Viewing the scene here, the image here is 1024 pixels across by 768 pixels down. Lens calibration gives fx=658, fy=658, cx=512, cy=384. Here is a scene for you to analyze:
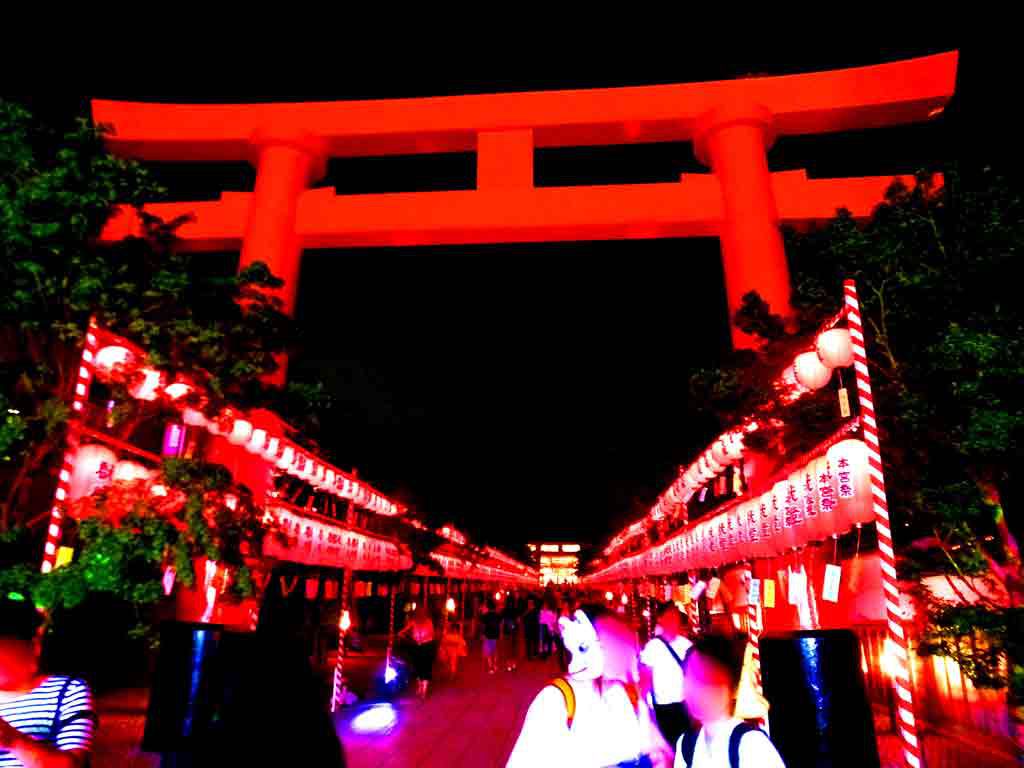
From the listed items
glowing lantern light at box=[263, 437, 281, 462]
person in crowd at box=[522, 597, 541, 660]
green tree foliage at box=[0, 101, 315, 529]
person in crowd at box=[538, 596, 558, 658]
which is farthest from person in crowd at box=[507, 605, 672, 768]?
person in crowd at box=[522, 597, 541, 660]

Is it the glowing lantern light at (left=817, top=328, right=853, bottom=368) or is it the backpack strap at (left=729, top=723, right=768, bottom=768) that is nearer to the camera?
the backpack strap at (left=729, top=723, right=768, bottom=768)

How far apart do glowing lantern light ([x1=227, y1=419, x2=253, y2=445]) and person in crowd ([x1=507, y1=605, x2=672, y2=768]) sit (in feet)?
19.9

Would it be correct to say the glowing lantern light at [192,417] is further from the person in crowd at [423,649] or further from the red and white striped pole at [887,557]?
the person in crowd at [423,649]

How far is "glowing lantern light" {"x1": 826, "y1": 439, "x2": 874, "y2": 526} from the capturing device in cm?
592

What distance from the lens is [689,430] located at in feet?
61.2

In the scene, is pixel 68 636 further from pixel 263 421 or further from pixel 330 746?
pixel 330 746

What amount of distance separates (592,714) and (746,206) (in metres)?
9.36

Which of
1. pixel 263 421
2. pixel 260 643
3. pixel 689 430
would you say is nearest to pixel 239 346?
pixel 263 421

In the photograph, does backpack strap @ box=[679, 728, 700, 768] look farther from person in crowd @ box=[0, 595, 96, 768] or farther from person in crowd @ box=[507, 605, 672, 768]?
person in crowd @ box=[0, 595, 96, 768]

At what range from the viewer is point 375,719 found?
428 inches

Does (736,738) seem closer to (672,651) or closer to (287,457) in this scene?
(672,651)

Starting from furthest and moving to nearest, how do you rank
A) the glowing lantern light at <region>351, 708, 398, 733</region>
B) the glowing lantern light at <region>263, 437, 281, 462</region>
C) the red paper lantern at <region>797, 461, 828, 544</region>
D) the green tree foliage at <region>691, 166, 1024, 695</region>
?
1. the glowing lantern light at <region>351, 708, 398, 733</region>
2. the glowing lantern light at <region>263, 437, 281, 462</region>
3. the red paper lantern at <region>797, 461, 828, 544</region>
4. the green tree foliage at <region>691, 166, 1024, 695</region>

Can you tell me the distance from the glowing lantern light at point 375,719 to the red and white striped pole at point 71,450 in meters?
6.15

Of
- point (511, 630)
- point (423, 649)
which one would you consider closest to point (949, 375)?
point (423, 649)
